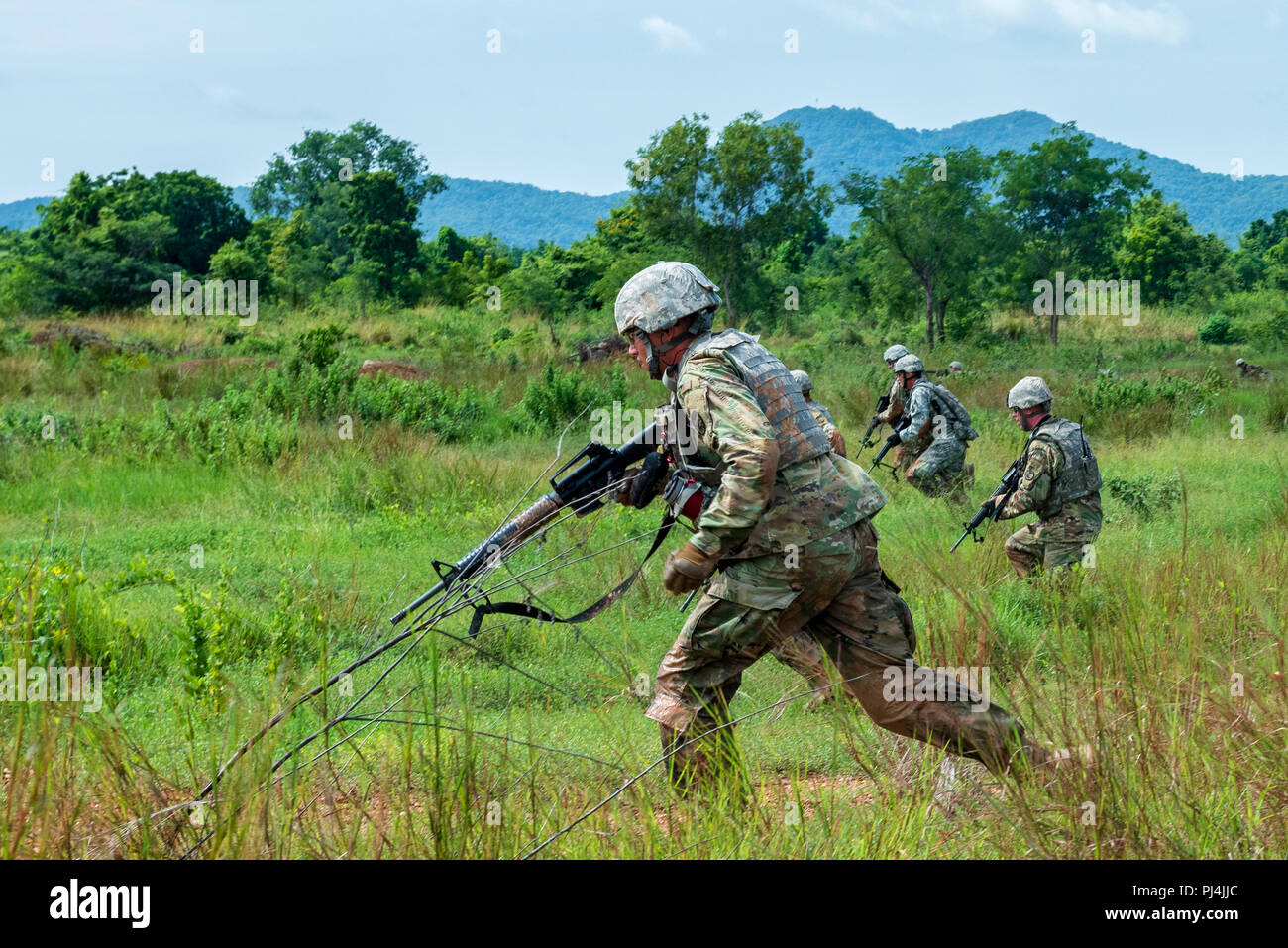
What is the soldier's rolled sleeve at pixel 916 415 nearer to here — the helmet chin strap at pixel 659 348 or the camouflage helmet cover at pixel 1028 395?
the camouflage helmet cover at pixel 1028 395

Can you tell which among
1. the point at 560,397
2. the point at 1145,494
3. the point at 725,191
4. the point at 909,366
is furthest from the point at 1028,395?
the point at 725,191

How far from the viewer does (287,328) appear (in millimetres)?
26141

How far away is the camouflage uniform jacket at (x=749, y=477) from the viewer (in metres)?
3.18

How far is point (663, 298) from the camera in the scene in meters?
3.55

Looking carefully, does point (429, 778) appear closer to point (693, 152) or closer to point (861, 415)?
point (861, 415)

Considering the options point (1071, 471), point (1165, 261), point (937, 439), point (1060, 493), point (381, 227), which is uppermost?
point (381, 227)

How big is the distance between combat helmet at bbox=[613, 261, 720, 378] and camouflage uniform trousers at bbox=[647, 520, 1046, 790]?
820 mm

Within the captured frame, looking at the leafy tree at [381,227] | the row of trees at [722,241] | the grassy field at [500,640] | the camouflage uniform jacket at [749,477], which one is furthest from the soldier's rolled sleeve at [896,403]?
the leafy tree at [381,227]

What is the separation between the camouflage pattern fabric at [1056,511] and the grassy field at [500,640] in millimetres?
289

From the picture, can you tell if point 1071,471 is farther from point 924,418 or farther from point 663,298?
point 663,298

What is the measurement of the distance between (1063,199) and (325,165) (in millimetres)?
48456

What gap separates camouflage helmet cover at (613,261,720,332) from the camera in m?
3.55

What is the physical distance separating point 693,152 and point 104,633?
27903 millimetres
